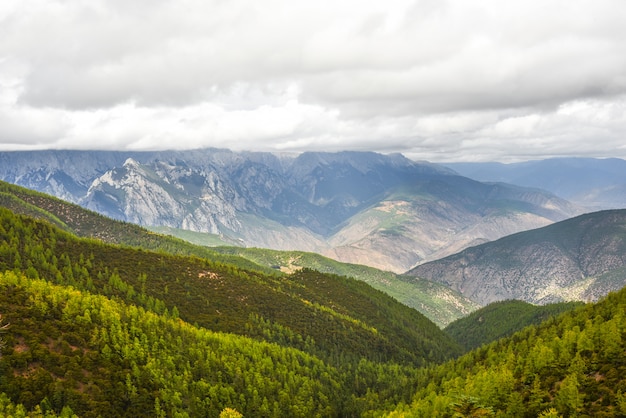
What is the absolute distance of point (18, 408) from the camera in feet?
470

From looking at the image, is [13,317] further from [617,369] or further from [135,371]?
[617,369]

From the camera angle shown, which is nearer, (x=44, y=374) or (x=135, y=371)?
(x=44, y=374)

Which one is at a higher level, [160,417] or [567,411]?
[567,411]

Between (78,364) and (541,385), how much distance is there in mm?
173167

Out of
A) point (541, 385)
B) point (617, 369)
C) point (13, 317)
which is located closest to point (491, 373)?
point (541, 385)

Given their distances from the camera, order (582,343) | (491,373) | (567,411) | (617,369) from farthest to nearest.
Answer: (491,373), (582,343), (617,369), (567,411)

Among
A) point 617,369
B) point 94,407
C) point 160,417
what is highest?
point 617,369

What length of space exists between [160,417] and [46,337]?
55.7 m

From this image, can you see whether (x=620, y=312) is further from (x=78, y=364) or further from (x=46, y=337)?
(x=46, y=337)

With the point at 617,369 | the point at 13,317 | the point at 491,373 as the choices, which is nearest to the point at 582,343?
the point at 617,369

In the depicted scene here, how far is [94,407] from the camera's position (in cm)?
16512

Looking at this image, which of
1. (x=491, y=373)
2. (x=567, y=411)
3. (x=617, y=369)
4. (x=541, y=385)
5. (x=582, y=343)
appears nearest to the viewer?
(x=567, y=411)

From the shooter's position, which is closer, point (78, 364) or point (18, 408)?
point (18, 408)

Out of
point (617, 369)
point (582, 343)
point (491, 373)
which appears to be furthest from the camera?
point (491, 373)
